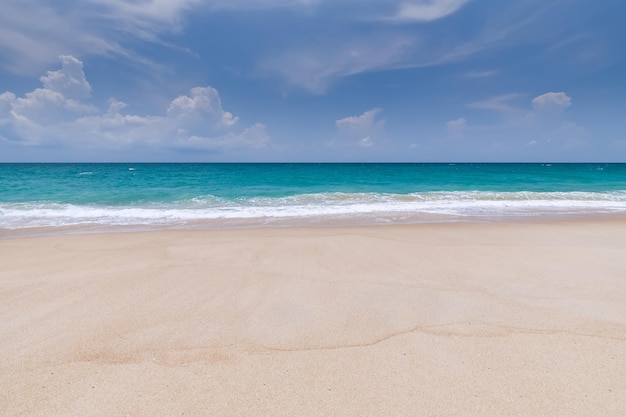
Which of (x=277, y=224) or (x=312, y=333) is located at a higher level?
(x=277, y=224)

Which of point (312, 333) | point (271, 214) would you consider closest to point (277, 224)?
point (271, 214)

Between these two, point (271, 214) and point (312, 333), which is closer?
point (312, 333)

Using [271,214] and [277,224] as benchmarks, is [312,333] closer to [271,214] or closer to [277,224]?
[277,224]

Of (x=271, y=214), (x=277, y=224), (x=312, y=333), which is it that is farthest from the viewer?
(x=271, y=214)

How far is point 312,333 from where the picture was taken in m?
3.28

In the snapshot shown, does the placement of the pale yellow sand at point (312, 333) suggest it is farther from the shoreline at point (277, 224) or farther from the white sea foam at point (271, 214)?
the white sea foam at point (271, 214)

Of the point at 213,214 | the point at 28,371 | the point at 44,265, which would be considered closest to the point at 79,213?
the point at 213,214

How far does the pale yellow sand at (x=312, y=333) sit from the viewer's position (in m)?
2.38

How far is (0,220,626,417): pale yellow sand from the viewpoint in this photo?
7.80ft

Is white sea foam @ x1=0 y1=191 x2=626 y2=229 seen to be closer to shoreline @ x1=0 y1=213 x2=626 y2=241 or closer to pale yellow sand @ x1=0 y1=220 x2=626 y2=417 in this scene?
shoreline @ x1=0 y1=213 x2=626 y2=241

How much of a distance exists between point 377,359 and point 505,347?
4.49 ft

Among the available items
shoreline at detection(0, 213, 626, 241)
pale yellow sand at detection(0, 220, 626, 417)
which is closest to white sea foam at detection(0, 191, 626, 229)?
shoreline at detection(0, 213, 626, 241)

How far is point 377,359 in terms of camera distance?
2828mm

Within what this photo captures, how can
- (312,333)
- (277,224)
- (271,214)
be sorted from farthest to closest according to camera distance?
1. (271,214)
2. (277,224)
3. (312,333)
